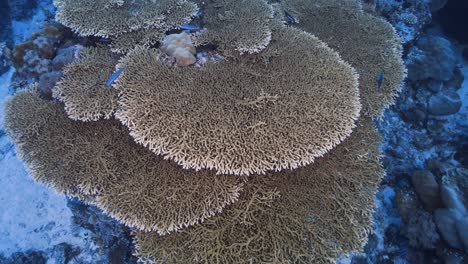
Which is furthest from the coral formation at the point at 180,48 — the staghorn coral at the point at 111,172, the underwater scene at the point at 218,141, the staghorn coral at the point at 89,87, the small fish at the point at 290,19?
the small fish at the point at 290,19

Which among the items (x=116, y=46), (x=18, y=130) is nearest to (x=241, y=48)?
(x=116, y=46)

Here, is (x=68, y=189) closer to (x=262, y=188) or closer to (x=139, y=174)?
(x=139, y=174)

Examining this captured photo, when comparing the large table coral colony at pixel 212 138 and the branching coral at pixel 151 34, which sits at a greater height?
the branching coral at pixel 151 34

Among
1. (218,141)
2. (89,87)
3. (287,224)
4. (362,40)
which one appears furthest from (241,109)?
(362,40)

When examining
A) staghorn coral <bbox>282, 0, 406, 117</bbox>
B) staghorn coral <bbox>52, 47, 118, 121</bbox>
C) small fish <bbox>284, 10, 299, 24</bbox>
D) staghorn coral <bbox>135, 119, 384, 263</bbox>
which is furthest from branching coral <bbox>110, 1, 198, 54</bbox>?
staghorn coral <bbox>135, 119, 384, 263</bbox>

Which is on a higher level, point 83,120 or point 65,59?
point 65,59

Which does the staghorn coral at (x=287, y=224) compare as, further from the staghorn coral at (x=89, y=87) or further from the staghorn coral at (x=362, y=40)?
the staghorn coral at (x=89, y=87)
